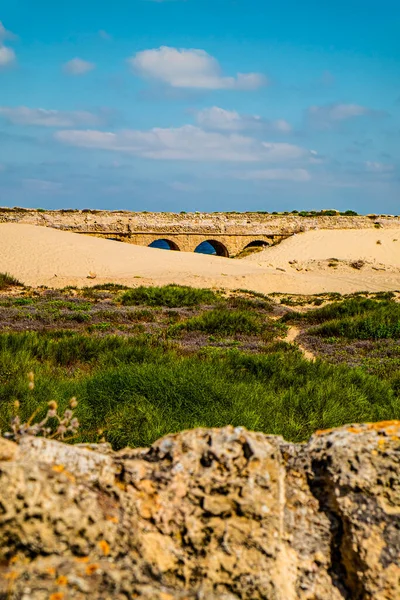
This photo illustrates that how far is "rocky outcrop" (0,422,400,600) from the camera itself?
1414mm

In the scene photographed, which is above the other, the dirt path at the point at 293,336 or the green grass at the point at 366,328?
the green grass at the point at 366,328

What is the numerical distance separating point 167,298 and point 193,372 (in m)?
11.7

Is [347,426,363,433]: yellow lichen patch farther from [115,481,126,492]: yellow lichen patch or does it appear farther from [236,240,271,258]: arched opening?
[236,240,271,258]: arched opening

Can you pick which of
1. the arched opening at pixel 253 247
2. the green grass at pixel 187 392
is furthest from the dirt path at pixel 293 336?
the arched opening at pixel 253 247

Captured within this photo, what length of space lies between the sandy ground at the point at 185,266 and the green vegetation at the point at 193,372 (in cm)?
1050

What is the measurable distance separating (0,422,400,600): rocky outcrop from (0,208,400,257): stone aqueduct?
3752 centimetres

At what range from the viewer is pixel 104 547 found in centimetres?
146

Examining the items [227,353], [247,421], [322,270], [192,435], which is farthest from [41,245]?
[192,435]

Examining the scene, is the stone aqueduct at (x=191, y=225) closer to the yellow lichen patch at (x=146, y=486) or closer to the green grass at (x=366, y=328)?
the green grass at (x=366, y=328)

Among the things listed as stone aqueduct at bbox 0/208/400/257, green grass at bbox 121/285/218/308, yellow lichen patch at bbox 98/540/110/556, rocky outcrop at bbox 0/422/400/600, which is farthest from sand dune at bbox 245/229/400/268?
yellow lichen patch at bbox 98/540/110/556

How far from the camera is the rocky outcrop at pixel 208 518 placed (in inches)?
55.7

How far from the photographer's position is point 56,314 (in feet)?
43.1

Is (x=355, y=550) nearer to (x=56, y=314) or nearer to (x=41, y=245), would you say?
(x=56, y=314)

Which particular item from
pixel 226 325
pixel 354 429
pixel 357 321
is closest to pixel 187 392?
pixel 354 429
